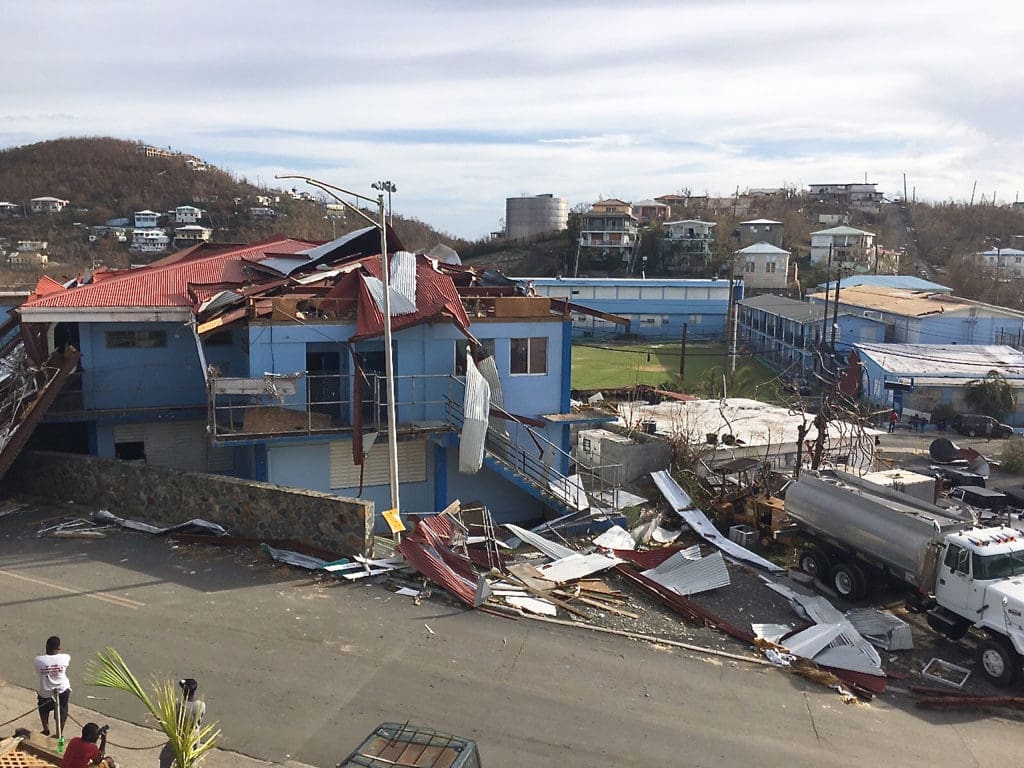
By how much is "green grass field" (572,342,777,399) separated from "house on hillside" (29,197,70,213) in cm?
9709

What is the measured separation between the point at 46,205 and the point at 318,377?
424ft

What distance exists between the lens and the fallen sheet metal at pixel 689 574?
1757 cm

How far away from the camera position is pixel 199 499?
17.8 metres

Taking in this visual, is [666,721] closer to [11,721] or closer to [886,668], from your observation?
[886,668]

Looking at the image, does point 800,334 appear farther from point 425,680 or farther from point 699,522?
point 425,680

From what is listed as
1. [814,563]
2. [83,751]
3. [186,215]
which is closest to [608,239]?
[186,215]

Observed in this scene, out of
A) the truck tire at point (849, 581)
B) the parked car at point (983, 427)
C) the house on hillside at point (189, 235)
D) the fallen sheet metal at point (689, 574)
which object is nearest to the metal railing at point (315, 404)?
the fallen sheet metal at point (689, 574)

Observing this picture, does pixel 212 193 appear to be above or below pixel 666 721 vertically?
above

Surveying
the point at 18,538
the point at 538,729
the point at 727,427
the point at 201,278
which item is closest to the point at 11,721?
the point at 538,729

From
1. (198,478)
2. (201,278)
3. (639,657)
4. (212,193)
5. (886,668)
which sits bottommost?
(886,668)

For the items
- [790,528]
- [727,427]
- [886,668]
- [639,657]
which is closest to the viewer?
[639,657]

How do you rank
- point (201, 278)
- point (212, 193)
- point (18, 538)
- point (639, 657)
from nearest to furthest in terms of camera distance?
point (639, 657)
point (18, 538)
point (201, 278)
point (212, 193)

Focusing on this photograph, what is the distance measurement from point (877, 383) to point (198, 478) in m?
36.2

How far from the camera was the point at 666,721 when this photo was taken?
11516mm
